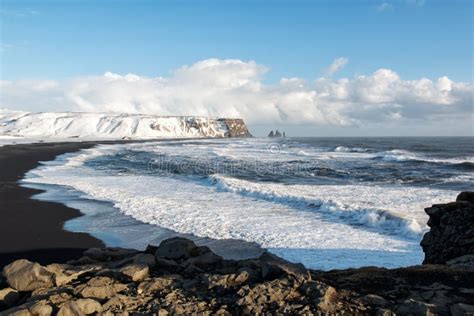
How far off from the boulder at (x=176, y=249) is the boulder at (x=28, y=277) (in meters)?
1.81

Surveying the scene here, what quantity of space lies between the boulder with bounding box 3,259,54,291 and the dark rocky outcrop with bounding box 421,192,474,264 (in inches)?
287

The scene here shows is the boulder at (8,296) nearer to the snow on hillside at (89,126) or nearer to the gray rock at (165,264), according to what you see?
the gray rock at (165,264)

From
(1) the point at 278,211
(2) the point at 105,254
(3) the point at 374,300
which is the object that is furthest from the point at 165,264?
(1) the point at 278,211

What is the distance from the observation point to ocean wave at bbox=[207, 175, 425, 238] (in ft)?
42.9

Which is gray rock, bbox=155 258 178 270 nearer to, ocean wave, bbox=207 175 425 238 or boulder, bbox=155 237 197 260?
boulder, bbox=155 237 197 260

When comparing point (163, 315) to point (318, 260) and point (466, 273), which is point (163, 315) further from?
point (318, 260)

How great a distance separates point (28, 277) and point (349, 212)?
1203cm

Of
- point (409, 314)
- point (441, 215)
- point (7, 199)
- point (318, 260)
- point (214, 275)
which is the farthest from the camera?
point (7, 199)

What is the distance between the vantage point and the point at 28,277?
5859 millimetres

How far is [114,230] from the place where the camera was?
43.2 feet

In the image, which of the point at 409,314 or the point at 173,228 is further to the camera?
the point at 173,228

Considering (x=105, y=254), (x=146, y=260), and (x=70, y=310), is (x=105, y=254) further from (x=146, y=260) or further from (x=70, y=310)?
(x=70, y=310)

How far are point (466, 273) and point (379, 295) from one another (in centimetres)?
176

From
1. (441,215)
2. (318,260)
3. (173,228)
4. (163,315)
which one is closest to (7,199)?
(173,228)
